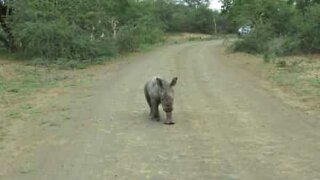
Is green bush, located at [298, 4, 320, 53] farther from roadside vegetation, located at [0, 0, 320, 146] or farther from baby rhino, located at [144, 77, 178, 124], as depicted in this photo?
baby rhino, located at [144, 77, 178, 124]

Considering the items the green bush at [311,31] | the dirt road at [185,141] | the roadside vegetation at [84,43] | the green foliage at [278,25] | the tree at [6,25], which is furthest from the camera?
the tree at [6,25]

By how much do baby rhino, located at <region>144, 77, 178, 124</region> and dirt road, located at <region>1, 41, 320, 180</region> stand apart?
11.0 inches

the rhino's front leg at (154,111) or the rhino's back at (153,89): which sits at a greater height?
the rhino's back at (153,89)

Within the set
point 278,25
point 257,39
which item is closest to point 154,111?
point 257,39

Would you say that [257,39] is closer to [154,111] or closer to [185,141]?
[154,111]

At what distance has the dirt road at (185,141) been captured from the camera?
762 cm

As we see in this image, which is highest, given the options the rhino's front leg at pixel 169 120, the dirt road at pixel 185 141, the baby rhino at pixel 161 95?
the baby rhino at pixel 161 95

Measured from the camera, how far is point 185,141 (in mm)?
9312

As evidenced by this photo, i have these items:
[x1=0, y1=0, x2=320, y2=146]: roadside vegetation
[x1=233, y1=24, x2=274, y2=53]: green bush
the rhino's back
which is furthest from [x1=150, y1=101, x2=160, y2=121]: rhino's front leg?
[x1=233, y1=24, x2=274, y2=53]: green bush

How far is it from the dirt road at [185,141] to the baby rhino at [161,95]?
0.91 feet

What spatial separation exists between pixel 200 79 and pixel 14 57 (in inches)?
509

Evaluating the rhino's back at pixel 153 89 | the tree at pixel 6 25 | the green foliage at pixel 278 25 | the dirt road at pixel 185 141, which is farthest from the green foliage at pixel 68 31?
the rhino's back at pixel 153 89

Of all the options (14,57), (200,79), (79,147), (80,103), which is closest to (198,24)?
(14,57)

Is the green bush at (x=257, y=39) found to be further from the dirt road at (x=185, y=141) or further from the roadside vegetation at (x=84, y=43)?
the dirt road at (x=185, y=141)
